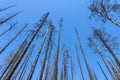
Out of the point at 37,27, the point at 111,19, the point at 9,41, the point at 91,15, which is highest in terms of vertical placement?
the point at 9,41

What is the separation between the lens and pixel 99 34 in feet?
49.9

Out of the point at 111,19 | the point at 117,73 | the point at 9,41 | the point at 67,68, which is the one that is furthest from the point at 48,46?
the point at 117,73

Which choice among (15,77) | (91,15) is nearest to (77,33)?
(91,15)

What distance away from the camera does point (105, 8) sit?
11.9 m

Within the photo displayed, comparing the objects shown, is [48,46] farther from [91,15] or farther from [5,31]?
[5,31]

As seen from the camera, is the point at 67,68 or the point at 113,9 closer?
the point at 113,9

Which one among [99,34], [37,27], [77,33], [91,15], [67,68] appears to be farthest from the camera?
[67,68]

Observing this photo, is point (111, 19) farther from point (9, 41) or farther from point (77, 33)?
point (9, 41)

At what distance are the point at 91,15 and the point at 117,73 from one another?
913cm

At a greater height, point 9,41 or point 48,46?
point 9,41

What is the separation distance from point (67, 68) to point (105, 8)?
11.3 meters

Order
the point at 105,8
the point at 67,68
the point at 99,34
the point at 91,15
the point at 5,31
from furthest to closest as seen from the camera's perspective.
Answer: the point at 67,68 < the point at 5,31 < the point at 99,34 < the point at 91,15 < the point at 105,8

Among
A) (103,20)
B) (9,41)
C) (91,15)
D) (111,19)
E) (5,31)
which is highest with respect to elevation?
(5,31)

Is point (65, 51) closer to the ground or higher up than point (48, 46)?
higher up
